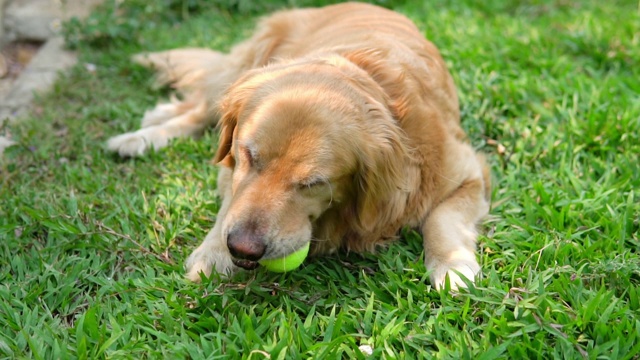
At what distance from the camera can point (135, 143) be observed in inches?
180

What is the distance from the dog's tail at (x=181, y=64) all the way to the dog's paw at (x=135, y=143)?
855mm

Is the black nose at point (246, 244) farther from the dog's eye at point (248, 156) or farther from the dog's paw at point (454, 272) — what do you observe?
the dog's paw at point (454, 272)

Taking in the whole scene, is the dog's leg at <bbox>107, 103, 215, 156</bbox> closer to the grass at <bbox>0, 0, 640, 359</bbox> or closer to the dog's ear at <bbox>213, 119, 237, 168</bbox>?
the grass at <bbox>0, 0, 640, 359</bbox>

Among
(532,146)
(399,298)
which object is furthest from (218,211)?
(532,146)

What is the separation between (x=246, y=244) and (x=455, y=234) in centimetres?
120

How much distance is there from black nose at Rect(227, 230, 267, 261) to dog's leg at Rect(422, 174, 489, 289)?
0.88 metres

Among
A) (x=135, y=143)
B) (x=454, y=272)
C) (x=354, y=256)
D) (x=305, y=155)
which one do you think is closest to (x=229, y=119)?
(x=305, y=155)

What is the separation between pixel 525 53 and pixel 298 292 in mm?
3541

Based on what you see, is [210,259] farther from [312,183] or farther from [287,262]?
[312,183]

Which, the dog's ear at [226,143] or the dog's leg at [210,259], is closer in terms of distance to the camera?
the dog's leg at [210,259]

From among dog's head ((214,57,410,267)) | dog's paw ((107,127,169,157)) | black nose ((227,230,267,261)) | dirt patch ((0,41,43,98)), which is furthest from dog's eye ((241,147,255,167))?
dirt patch ((0,41,43,98))

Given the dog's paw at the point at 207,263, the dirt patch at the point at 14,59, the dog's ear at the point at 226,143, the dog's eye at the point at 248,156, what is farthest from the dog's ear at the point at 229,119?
the dirt patch at the point at 14,59

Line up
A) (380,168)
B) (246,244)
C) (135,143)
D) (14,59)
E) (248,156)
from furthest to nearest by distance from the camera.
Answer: (14,59) → (135,143) → (380,168) → (248,156) → (246,244)

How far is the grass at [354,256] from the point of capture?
2744 millimetres
